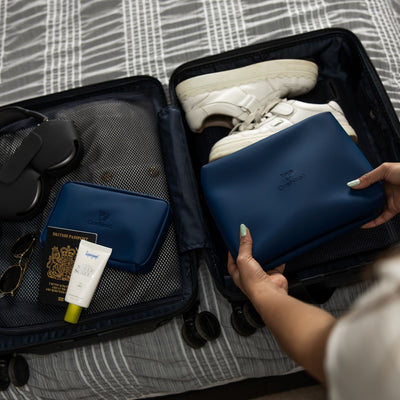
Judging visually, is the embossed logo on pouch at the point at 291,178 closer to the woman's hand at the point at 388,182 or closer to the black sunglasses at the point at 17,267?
the woman's hand at the point at 388,182

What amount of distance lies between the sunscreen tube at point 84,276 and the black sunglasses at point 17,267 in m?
0.11

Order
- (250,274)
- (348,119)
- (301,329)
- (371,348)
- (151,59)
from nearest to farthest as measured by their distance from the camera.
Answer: (371,348), (301,329), (250,274), (348,119), (151,59)

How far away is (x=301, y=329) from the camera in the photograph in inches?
14.9

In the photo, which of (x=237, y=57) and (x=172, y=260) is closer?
(x=172, y=260)

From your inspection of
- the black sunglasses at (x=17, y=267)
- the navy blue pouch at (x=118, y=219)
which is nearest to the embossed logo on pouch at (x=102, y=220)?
the navy blue pouch at (x=118, y=219)

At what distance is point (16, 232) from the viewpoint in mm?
682

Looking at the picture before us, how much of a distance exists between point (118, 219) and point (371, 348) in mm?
466

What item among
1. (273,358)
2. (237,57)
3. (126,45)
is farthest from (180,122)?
(273,358)

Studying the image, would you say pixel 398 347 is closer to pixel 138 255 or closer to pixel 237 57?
pixel 138 255

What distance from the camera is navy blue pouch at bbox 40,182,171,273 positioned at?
1.99ft

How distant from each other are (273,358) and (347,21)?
790mm

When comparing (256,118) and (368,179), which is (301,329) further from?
(256,118)

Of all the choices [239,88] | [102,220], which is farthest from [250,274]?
[239,88]

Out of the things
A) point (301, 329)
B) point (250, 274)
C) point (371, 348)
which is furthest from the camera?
point (250, 274)
